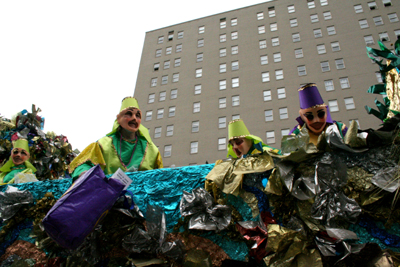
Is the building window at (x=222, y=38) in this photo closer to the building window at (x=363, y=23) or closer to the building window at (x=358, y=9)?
the building window at (x=358, y=9)

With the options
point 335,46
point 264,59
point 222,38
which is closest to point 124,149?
point 264,59

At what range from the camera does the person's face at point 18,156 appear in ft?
13.9

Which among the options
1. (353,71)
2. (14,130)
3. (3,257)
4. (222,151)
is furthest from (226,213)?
(353,71)

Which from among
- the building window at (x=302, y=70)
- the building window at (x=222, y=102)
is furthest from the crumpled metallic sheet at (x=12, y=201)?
the building window at (x=302, y=70)

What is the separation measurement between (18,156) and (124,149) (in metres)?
2.39

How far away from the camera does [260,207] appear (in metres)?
1.79

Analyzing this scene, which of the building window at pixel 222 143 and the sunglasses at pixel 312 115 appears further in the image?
the building window at pixel 222 143

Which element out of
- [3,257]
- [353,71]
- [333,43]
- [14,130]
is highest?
[333,43]

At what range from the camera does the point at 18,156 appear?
4227mm

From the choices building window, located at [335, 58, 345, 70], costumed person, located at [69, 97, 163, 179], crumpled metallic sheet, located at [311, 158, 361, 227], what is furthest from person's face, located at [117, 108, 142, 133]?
building window, located at [335, 58, 345, 70]

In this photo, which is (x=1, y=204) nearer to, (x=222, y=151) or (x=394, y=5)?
(x=222, y=151)

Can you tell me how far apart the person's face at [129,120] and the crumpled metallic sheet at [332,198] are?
6.19ft

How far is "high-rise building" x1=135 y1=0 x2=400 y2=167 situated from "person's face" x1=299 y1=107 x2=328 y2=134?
19848 mm

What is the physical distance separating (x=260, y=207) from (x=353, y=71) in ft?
80.2
